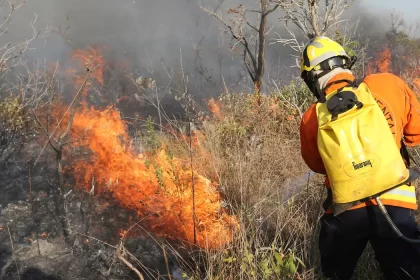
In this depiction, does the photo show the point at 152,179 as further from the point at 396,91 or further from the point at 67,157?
the point at 396,91

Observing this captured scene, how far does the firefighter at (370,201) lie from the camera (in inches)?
76.2

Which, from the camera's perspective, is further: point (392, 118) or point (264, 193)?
point (264, 193)

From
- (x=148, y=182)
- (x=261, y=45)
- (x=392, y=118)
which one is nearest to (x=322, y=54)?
(x=392, y=118)

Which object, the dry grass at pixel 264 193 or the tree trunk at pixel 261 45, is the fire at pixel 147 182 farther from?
the tree trunk at pixel 261 45

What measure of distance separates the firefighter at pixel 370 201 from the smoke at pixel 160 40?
890cm

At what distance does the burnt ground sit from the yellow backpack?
2507 mm

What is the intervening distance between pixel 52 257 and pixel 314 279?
120 inches

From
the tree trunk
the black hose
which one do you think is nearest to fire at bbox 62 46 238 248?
the black hose

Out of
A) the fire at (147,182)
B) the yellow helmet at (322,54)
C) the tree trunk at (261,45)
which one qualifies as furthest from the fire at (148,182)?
the tree trunk at (261,45)

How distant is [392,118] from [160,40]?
15343 millimetres

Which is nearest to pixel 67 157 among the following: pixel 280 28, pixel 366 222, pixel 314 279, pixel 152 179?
pixel 152 179

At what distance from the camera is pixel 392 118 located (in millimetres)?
1942

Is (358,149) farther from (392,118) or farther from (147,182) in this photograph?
(147,182)

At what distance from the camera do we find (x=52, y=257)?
169 inches
